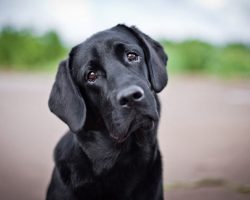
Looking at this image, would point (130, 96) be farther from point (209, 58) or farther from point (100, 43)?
point (209, 58)

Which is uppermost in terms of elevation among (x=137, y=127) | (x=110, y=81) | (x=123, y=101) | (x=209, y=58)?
(x=209, y=58)

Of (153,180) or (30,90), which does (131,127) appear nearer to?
(153,180)

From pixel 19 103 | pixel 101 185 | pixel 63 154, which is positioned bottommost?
pixel 101 185

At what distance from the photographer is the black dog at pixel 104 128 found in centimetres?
371

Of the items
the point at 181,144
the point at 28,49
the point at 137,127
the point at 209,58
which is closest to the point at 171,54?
the point at 209,58

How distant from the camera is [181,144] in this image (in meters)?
8.14

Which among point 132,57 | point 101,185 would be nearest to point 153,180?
point 101,185

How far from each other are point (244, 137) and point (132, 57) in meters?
5.04

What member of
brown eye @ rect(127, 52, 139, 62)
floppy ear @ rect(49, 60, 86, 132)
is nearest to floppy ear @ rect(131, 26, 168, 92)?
brown eye @ rect(127, 52, 139, 62)

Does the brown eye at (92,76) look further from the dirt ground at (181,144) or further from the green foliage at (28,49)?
the green foliage at (28,49)

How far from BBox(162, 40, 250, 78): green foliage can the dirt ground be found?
358 cm

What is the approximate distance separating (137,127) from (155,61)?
0.65m

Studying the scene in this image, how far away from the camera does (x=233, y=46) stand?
18578mm

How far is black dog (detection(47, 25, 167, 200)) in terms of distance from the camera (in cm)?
371
